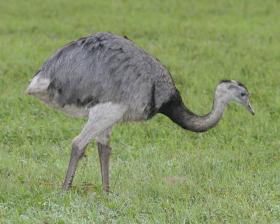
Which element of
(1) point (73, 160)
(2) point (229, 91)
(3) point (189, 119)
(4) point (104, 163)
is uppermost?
(2) point (229, 91)

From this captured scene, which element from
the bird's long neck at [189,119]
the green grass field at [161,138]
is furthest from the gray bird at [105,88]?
the green grass field at [161,138]

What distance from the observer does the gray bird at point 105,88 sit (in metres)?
7.59

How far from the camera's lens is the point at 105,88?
7.61m

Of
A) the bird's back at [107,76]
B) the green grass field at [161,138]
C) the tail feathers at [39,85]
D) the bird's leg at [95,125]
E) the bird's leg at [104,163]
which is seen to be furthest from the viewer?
the bird's leg at [104,163]

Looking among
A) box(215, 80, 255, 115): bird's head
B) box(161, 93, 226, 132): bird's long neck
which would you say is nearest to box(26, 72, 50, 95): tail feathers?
box(161, 93, 226, 132): bird's long neck

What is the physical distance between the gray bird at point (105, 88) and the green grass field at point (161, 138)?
610 millimetres

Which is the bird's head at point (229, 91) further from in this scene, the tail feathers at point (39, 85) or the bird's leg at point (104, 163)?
the tail feathers at point (39, 85)

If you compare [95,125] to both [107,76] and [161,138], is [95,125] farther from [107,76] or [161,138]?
[161,138]

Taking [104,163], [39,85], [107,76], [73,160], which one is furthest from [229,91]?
[39,85]

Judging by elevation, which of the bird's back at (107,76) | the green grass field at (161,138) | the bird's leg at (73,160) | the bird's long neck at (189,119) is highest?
the bird's back at (107,76)

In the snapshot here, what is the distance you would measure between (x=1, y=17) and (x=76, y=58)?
12.1 meters

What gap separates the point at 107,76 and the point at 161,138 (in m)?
2.96

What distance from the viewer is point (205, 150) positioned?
9.87 m

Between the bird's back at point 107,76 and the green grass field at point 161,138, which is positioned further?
the bird's back at point 107,76
